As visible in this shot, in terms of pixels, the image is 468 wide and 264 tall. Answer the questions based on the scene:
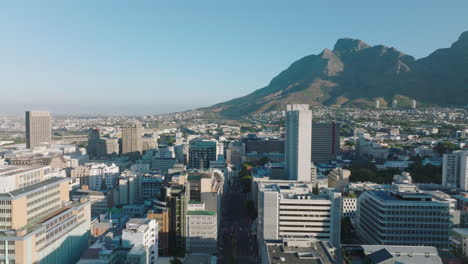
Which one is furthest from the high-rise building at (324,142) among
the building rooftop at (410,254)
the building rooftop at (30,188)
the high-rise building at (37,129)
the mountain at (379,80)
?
the mountain at (379,80)

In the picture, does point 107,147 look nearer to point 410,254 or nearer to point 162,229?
point 162,229

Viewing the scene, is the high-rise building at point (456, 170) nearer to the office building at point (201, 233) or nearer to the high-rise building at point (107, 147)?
the office building at point (201, 233)

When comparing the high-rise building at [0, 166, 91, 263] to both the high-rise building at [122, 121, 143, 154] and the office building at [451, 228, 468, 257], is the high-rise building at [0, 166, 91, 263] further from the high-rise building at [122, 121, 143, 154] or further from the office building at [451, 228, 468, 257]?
the high-rise building at [122, 121, 143, 154]

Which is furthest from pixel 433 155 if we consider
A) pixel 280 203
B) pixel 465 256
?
pixel 280 203

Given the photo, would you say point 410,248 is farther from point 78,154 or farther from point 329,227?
point 78,154

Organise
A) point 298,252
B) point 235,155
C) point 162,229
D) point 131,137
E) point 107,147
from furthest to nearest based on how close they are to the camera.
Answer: point 107,147 → point 131,137 → point 235,155 → point 162,229 → point 298,252

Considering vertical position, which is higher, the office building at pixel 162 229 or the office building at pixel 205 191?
the office building at pixel 205 191

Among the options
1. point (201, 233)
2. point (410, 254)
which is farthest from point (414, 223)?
point (201, 233)
